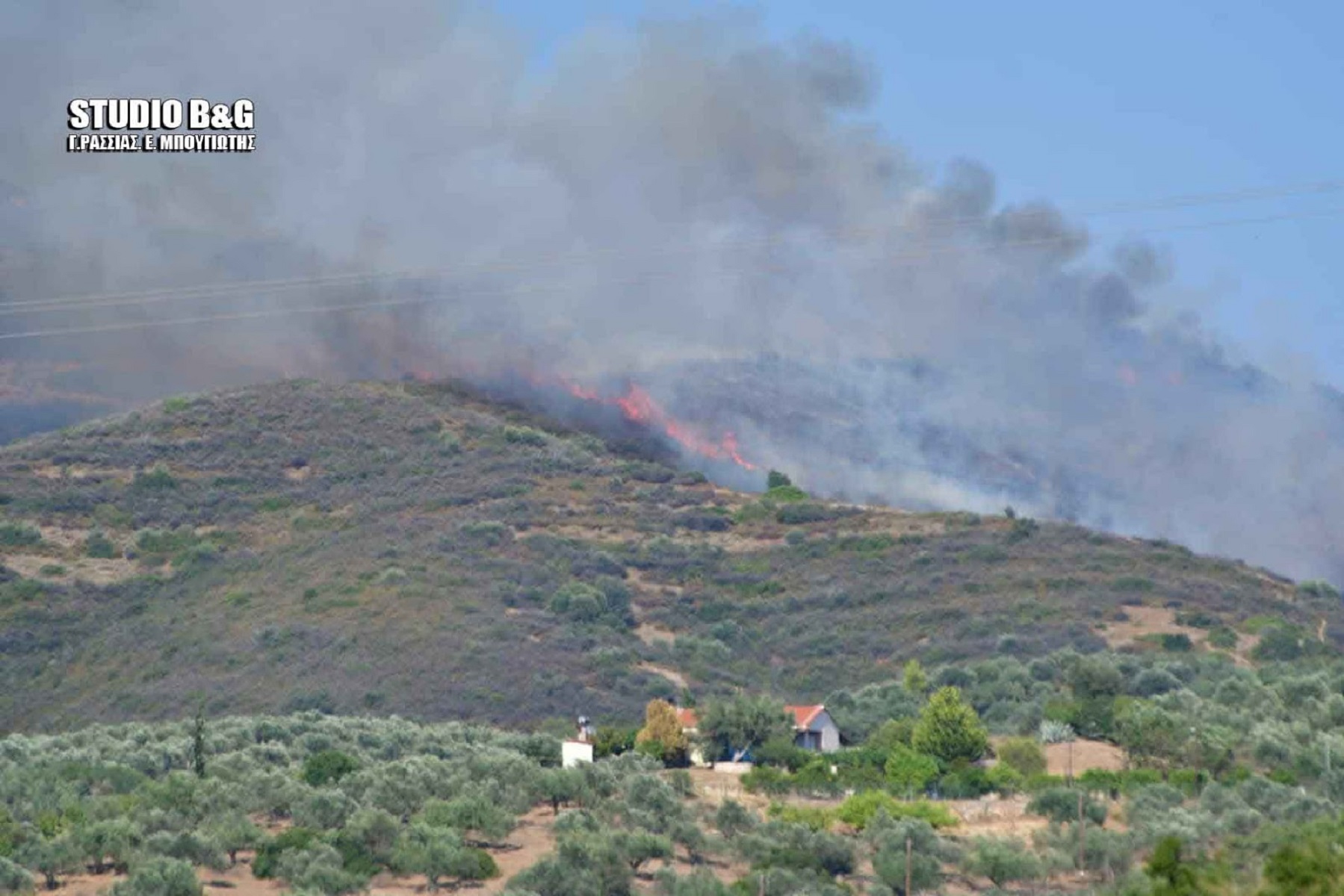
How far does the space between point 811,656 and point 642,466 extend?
93.7 ft

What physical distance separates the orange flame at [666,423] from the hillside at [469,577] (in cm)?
142

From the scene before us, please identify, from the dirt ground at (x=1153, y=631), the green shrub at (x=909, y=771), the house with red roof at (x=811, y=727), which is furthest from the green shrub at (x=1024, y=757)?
the dirt ground at (x=1153, y=631)

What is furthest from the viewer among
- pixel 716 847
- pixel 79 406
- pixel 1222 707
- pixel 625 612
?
pixel 79 406

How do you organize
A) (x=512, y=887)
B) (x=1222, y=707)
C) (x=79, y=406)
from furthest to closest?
(x=79, y=406)
(x=1222, y=707)
(x=512, y=887)

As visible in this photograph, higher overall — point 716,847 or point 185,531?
point 185,531

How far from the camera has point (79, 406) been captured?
16100cm

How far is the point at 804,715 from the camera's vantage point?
310 ft

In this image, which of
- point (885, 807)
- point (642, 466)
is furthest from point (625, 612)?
point (885, 807)

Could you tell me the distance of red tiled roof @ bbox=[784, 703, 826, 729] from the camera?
92988mm

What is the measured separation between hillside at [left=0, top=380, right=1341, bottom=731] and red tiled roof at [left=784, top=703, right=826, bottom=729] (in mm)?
10739

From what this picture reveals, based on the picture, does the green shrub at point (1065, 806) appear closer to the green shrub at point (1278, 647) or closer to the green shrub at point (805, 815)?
the green shrub at point (805, 815)

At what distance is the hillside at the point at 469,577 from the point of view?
110 meters

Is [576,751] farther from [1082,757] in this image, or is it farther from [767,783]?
[1082,757]

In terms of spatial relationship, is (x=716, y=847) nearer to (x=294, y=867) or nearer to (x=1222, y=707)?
(x=294, y=867)
